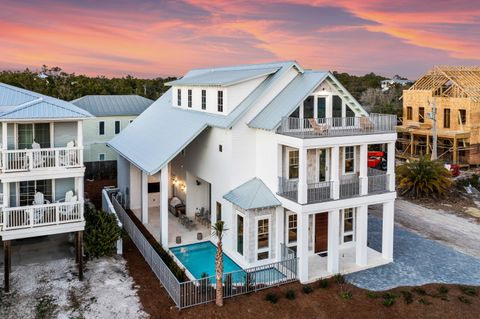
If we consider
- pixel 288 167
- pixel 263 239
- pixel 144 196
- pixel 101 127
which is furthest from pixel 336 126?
pixel 101 127

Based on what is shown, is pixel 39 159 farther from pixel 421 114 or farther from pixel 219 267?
pixel 421 114

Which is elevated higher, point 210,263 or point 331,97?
point 331,97

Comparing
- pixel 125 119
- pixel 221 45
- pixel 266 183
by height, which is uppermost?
pixel 221 45

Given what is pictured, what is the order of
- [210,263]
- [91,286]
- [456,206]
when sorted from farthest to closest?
[456,206], [210,263], [91,286]

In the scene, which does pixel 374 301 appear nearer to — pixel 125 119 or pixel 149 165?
pixel 149 165

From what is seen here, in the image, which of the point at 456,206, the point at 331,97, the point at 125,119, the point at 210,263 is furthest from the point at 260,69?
the point at 125,119

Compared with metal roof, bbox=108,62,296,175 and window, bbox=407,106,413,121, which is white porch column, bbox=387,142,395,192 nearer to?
metal roof, bbox=108,62,296,175
